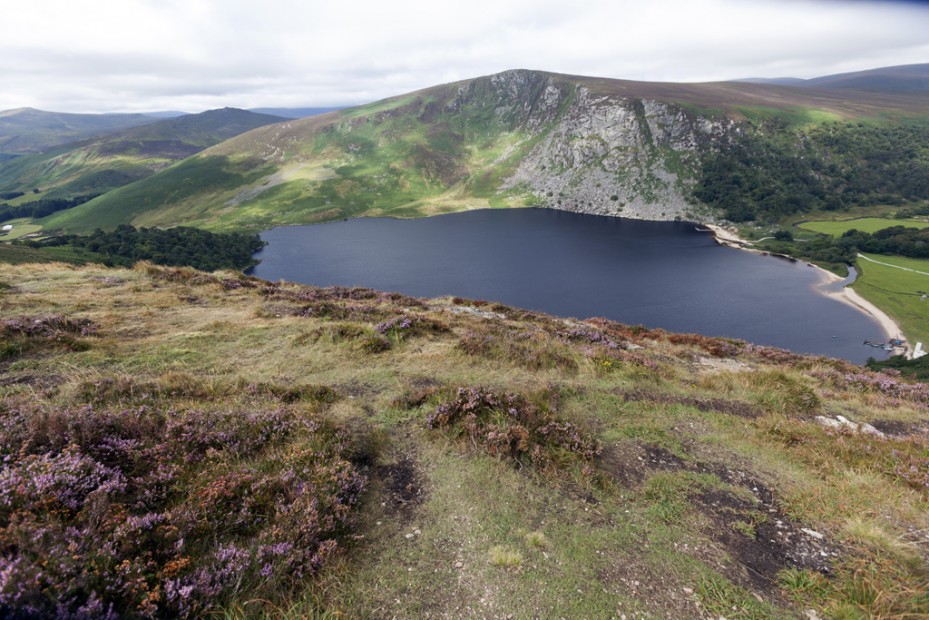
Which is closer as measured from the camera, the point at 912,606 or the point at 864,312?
the point at 912,606

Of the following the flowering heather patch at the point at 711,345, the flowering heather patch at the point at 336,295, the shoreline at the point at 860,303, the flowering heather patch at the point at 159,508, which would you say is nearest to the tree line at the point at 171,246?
the flowering heather patch at the point at 336,295

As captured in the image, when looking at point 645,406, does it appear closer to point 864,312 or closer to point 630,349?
point 630,349

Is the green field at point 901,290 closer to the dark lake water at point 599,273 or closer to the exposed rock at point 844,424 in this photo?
the dark lake water at point 599,273

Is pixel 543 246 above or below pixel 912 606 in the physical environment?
below

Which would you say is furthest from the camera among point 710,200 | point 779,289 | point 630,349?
point 710,200

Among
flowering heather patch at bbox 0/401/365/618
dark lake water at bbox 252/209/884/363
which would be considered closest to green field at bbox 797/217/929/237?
dark lake water at bbox 252/209/884/363

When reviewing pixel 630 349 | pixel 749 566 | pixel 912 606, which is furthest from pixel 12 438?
pixel 630 349
